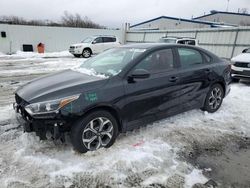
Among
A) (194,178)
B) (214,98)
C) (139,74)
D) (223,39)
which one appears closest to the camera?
(194,178)

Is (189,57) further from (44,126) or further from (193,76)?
(44,126)

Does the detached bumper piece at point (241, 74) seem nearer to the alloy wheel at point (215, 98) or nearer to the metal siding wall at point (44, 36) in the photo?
the alloy wheel at point (215, 98)

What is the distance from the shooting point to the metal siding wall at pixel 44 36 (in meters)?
20.4

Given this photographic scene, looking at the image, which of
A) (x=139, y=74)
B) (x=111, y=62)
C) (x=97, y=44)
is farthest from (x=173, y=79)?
(x=97, y=44)

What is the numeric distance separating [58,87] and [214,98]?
3465mm

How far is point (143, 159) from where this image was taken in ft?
11.0

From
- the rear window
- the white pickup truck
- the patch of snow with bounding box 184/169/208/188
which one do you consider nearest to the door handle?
the patch of snow with bounding box 184/169/208/188

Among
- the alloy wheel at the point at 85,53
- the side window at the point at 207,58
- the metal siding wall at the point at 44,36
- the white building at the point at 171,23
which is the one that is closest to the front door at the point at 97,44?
the alloy wheel at the point at 85,53

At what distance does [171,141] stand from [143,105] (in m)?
0.77

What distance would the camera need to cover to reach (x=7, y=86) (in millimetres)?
7633

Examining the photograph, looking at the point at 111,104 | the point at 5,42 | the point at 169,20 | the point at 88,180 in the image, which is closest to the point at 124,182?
the point at 88,180

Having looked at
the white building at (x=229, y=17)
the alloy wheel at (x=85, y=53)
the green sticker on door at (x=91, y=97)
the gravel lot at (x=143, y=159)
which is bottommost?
the alloy wheel at (x=85, y=53)

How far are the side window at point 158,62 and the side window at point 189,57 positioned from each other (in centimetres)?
29

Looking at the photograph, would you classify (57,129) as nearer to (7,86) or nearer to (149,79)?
(149,79)
